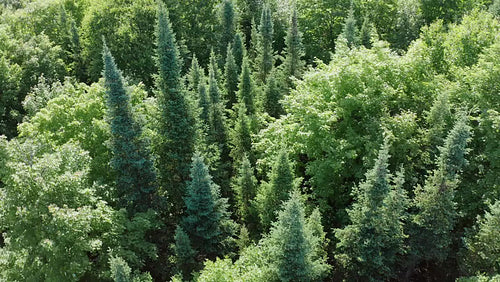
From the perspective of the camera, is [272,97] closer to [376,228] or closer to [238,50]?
[238,50]

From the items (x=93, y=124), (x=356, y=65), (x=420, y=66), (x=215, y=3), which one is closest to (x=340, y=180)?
(x=356, y=65)

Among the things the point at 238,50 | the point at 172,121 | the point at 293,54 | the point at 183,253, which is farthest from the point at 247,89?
the point at 183,253

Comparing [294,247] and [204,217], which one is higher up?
[294,247]

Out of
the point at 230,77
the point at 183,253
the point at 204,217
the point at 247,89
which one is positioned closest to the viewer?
the point at 183,253

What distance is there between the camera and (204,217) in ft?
81.7

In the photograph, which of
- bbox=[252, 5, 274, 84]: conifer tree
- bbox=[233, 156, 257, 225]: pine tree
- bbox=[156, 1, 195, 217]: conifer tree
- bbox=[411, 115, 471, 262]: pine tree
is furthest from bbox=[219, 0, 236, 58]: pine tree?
bbox=[411, 115, 471, 262]: pine tree

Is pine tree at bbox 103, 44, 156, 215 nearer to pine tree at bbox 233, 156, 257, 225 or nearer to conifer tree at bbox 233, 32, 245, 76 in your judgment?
pine tree at bbox 233, 156, 257, 225

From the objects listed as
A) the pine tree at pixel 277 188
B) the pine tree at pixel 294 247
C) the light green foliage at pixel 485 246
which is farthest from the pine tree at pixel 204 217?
the light green foliage at pixel 485 246

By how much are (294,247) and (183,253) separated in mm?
7831

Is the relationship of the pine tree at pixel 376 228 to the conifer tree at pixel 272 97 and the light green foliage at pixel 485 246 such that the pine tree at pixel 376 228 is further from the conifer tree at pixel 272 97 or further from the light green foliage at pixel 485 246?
the conifer tree at pixel 272 97

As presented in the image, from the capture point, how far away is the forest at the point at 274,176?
65.6ft

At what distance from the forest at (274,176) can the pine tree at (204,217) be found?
101mm

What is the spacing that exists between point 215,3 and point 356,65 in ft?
105

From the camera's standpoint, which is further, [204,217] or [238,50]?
[238,50]
